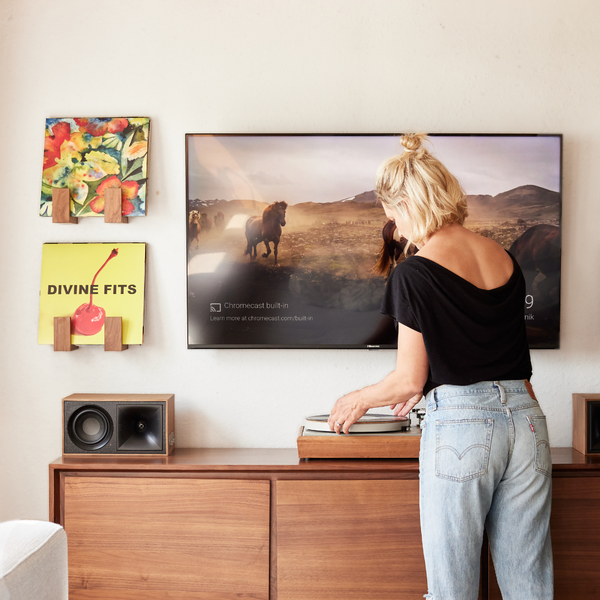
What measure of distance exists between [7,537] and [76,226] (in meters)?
1.50

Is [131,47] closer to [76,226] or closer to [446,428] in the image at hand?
[76,226]

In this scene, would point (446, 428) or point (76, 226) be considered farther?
point (76, 226)

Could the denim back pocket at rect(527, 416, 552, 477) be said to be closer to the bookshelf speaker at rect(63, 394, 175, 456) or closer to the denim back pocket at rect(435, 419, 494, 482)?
the denim back pocket at rect(435, 419, 494, 482)

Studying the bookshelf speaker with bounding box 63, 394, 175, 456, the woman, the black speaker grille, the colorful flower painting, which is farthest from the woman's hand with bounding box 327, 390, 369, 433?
the colorful flower painting

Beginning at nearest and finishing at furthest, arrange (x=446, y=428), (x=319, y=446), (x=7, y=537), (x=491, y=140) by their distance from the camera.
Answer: (x=7, y=537), (x=446, y=428), (x=319, y=446), (x=491, y=140)

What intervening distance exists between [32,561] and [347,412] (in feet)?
3.36

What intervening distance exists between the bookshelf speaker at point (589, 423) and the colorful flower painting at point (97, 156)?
1872 mm

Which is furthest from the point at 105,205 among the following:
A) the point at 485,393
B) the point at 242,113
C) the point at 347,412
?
the point at 485,393

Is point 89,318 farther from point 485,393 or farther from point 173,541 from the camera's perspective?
point 485,393

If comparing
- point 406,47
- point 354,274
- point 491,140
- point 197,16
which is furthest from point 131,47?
point 491,140

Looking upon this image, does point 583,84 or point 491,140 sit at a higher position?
point 583,84

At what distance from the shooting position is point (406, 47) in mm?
2256

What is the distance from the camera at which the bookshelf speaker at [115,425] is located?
2086mm

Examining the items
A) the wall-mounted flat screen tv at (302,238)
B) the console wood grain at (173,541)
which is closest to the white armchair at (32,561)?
the console wood grain at (173,541)
